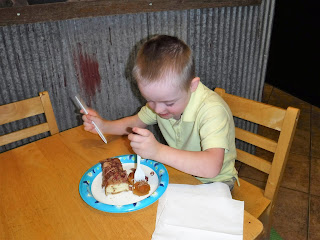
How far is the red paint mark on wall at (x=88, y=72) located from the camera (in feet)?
4.83

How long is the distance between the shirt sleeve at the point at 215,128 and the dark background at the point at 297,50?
2748 mm

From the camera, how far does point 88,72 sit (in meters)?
1.52

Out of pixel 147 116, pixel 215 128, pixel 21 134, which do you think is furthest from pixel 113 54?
pixel 215 128

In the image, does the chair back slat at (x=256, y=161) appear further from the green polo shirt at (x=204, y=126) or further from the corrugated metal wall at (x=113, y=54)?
the corrugated metal wall at (x=113, y=54)

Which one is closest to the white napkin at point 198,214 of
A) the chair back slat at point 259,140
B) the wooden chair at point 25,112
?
the chair back slat at point 259,140

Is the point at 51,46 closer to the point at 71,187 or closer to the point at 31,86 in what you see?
the point at 31,86

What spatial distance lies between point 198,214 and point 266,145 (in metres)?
0.52

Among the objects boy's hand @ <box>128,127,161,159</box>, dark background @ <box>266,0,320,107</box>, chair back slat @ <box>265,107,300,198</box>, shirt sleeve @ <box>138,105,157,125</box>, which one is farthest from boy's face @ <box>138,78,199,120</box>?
dark background @ <box>266,0,320,107</box>

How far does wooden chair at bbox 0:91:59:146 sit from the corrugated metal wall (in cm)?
19

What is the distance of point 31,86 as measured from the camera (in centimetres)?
140

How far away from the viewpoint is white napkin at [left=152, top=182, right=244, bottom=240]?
26.9 inches

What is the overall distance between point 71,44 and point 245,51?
1.16 metres

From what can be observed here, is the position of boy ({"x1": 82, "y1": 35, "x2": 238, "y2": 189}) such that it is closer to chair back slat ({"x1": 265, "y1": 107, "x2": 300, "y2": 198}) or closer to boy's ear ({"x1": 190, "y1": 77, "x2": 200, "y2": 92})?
boy's ear ({"x1": 190, "y1": 77, "x2": 200, "y2": 92})

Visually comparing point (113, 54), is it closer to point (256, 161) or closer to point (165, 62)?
point (165, 62)
